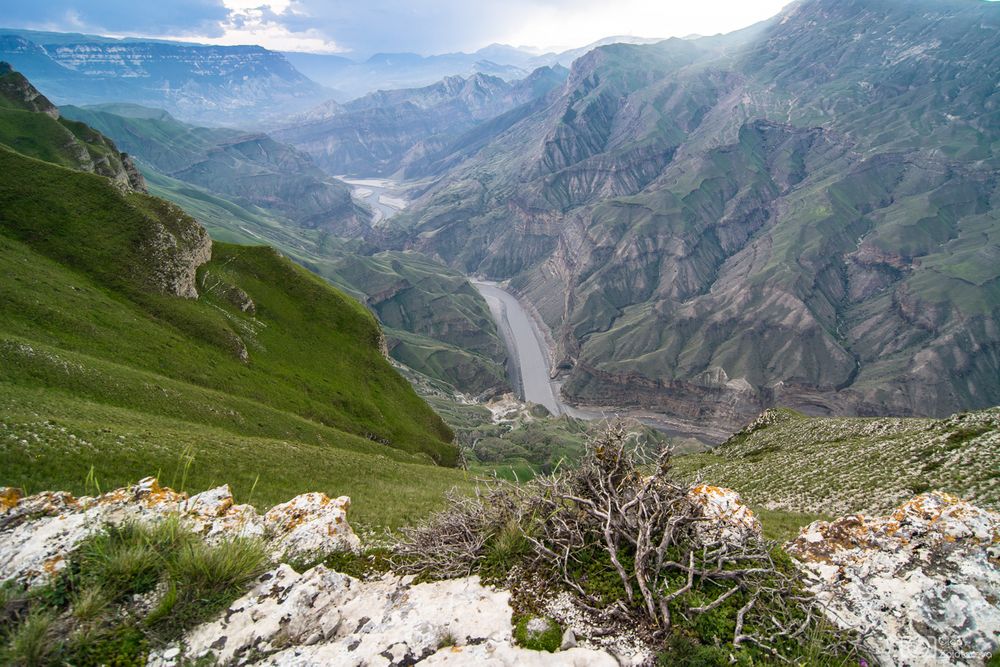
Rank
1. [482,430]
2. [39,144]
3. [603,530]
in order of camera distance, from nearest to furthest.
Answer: [603,530] → [39,144] → [482,430]

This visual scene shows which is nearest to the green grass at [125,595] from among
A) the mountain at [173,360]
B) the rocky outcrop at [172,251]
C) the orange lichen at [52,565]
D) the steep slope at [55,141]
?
the orange lichen at [52,565]

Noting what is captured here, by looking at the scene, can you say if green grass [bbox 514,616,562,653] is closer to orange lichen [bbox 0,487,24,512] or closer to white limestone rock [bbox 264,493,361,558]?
white limestone rock [bbox 264,493,361,558]

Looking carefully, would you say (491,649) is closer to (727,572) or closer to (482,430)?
(727,572)

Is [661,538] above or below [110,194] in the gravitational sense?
below

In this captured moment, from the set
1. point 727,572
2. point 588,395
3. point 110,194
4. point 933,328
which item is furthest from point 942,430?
point 933,328

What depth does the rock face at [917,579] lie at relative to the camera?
8273 mm

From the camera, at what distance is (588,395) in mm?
197250

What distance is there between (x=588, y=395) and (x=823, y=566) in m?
191

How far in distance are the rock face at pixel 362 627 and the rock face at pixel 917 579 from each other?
5.50 m

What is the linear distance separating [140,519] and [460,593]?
7267 mm

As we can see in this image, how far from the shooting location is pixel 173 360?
41.8 m

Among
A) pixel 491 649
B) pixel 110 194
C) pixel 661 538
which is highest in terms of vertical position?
pixel 110 194

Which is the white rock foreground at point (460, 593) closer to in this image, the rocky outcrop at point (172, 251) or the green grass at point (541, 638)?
the green grass at point (541, 638)

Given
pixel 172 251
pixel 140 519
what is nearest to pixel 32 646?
pixel 140 519
